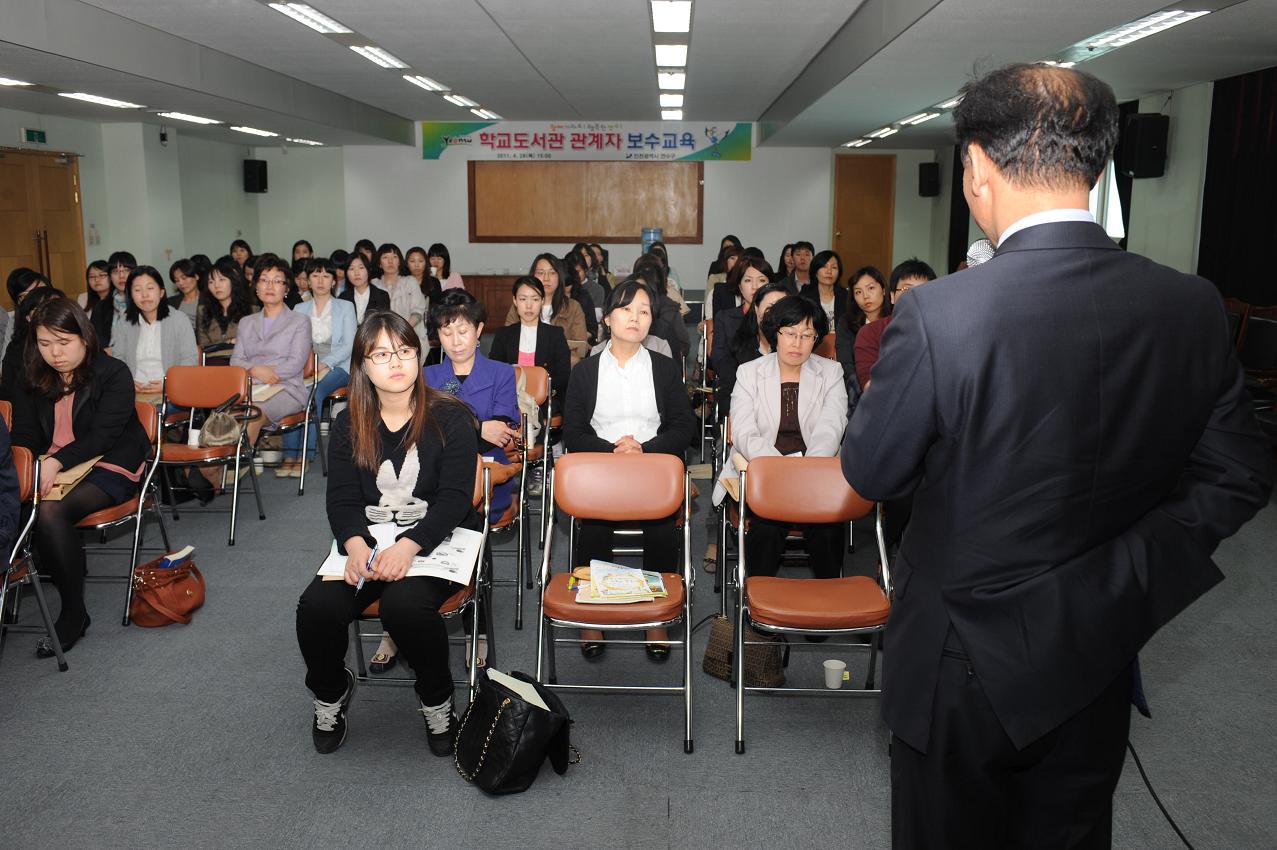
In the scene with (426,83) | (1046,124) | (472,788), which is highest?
(426,83)

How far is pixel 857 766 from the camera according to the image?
315 cm

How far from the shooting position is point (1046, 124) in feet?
4.28

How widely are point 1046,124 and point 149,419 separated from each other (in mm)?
4450

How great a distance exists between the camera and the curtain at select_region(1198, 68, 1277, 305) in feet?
27.0

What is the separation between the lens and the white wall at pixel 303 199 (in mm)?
16828

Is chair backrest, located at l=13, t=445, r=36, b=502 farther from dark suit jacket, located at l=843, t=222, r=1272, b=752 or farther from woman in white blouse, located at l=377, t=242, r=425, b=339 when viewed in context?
woman in white blouse, located at l=377, t=242, r=425, b=339

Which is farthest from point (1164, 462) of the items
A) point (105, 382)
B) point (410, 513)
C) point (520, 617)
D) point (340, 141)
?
point (340, 141)

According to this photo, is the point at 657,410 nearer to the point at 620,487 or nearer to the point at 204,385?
the point at 620,487

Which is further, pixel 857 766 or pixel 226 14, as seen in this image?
pixel 226 14

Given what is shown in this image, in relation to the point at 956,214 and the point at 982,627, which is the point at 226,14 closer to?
the point at 982,627

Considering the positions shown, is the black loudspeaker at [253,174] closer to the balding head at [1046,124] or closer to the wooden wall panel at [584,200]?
the wooden wall panel at [584,200]

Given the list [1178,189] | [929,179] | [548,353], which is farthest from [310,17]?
[929,179]

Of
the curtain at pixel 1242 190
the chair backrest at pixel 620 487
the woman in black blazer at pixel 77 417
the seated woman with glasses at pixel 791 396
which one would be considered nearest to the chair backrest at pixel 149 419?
the woman in black blazer at pixel 77 417

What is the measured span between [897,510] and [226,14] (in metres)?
5.98
